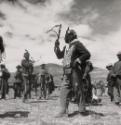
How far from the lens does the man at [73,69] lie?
305 inches

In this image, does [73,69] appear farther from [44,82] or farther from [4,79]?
[4,79]

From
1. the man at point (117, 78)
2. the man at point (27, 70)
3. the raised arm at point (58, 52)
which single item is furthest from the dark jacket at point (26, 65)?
the raised arm at point (58, 52)

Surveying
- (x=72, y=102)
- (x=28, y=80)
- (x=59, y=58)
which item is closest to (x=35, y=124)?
(x=59, y=58)

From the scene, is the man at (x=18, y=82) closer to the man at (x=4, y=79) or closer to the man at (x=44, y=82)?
the man at (x=4, y=79)

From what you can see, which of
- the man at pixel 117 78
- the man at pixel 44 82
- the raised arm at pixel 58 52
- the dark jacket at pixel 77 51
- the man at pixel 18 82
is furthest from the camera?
the man at pixel 18 82

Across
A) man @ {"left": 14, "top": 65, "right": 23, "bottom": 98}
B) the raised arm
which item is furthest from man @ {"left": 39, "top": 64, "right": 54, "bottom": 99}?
the raised arm

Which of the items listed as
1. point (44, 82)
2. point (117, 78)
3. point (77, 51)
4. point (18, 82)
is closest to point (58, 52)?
point (77, 51)

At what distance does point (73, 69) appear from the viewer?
7793mm

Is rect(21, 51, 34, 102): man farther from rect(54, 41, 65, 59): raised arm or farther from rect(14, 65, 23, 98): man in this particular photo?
rect(54, 41, 65, 59): raised arm

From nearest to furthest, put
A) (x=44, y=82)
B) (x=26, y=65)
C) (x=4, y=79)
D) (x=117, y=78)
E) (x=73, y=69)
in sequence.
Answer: (x=73, y=69), (x=117, y=78), (x=26, y=65), (x=44, y=82), (x=4, y=79)

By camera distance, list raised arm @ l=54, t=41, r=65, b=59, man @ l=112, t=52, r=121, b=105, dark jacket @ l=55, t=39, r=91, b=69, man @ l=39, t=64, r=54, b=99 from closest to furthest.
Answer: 1. dark jacket @ l=55, t=39, r=91, b=69
2. raised arm @ l=54, t=41, r=65, b=59
3. man @ l=112, t=52, r=121, b=105
4. man @ l=39, t=64, r=54, b=99

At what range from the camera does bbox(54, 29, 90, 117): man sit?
25.4 feet

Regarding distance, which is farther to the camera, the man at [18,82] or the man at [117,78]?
the man at [18,82]

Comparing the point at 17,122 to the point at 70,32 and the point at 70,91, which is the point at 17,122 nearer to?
the point at 70,91
